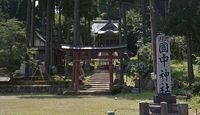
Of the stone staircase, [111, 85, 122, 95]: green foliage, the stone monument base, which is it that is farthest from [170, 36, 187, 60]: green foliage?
the stone monument base

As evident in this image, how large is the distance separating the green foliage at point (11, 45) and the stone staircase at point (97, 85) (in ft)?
20.6

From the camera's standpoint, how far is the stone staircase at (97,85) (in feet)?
104

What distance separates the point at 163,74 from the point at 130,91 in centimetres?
1617

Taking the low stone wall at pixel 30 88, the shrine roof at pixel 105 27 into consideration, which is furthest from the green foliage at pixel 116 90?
the shrine roof at pixel 105 27

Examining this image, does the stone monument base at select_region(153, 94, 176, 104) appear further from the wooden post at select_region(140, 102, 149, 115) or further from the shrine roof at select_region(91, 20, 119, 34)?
the shrine roof at select_region(91, 20, 119, 34)

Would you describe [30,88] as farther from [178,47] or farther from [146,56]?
[178,47]

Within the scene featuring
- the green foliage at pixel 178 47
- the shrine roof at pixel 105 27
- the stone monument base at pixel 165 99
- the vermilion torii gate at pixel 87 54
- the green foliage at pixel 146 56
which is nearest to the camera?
the stone monument base at pixel 165 99

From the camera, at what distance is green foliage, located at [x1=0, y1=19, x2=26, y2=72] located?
33.9 m

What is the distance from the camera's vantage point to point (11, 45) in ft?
113

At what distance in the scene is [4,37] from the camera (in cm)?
3450

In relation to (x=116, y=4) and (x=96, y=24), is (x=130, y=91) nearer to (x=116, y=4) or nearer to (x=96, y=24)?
(x=116, y=4)

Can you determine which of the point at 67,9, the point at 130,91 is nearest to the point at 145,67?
the point at 130,91

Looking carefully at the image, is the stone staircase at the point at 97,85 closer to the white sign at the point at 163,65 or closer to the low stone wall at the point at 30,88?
the low stone wall at the point at 30,88

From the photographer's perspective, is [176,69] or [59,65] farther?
[59,65]
